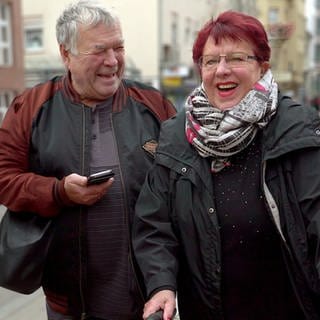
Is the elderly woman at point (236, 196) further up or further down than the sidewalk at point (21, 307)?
further up

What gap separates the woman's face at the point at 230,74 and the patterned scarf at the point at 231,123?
0.03 metres

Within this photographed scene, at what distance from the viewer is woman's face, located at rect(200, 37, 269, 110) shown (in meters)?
1.91

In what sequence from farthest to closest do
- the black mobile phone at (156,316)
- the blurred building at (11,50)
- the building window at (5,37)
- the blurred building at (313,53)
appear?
the blurred building at (313,53) < the building window at (5,37) < the blurred building at (11,50) < the black mobile phone at (156,316)

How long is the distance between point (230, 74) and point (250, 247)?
627mm


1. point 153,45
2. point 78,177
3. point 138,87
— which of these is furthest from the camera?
point 153,45

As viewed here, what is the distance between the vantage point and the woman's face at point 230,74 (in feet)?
6.27

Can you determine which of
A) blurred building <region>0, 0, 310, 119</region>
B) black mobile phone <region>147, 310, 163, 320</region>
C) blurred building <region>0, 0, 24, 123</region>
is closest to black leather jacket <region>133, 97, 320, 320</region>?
black mobile phone <region>147, 310, 163, 320</region>

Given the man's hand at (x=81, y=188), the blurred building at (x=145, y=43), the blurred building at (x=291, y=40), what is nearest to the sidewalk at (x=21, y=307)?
the man's hand at (x=81, y=188)

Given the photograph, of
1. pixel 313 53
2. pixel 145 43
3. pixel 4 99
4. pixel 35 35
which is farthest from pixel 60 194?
pixel 313 53

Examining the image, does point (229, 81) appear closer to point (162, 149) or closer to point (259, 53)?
Answer: point (259, 53)

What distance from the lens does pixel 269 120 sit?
190cm

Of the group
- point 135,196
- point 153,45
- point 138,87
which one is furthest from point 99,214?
point 153,45

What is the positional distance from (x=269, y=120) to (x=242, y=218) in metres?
0.36

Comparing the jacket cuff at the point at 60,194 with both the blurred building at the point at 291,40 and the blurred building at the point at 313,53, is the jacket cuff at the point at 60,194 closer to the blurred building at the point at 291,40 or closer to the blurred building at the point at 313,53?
the blurred building at the point at 291,40
